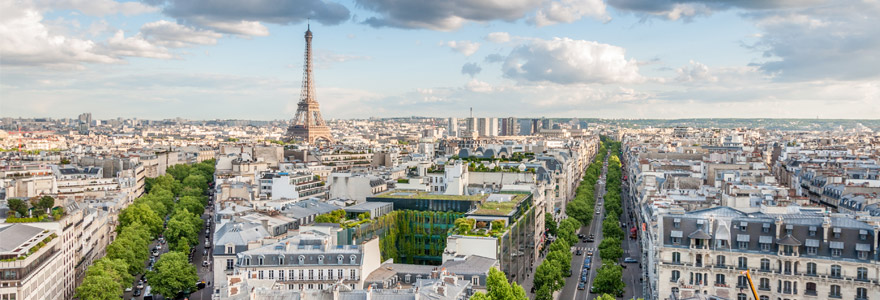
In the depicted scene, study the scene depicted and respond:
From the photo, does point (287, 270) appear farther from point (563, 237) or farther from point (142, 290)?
point (563, 237)

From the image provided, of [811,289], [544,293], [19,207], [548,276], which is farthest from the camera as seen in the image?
[19,207]

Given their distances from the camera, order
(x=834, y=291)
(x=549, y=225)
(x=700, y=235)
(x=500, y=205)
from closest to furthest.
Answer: (x=834, y=291) < (x=700, y=235) < (x=500, y=205) < (x=549, y=225)

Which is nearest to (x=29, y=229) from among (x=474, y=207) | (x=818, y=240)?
(x=474, y=207)

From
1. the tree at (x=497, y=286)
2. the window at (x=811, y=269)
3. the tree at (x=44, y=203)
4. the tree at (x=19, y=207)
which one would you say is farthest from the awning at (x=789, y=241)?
the tree at (x=19, y=207)

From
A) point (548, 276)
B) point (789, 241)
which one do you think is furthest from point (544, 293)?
point (789, 241)

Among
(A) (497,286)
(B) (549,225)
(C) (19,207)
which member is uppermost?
(C) (19,207)

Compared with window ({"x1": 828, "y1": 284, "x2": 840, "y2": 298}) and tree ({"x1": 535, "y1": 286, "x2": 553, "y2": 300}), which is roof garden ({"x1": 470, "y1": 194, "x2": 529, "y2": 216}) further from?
window ({"x1": 828, "y1": 284, "x2": 840, "y2": 298})

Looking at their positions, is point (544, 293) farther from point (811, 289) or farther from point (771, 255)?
point (811, 289)
